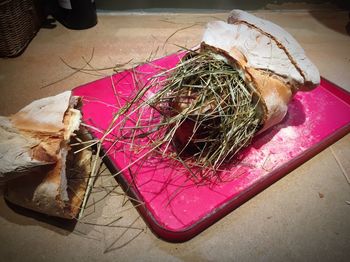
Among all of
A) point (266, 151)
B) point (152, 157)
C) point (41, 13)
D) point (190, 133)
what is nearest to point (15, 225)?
point (152, 157)

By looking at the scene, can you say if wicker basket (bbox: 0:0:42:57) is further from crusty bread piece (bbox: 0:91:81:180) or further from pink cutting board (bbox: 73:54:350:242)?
crusty bread piece (bbox: 0:91:81:180)

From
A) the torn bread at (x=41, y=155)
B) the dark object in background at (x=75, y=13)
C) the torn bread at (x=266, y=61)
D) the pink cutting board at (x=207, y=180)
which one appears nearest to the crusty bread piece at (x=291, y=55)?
the torn bread at (x=266, y=61)

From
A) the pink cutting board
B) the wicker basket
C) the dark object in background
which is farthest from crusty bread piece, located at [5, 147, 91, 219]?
the dark object in background

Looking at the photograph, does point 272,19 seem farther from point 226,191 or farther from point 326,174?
point 226,191

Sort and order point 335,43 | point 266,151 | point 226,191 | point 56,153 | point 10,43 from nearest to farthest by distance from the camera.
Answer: point 56,153 → point 226,191 → point 266,151 → point 10,43 → point 335,43

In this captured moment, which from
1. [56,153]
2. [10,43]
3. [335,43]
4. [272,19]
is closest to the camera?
[56,153]

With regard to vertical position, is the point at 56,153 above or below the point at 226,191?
above
